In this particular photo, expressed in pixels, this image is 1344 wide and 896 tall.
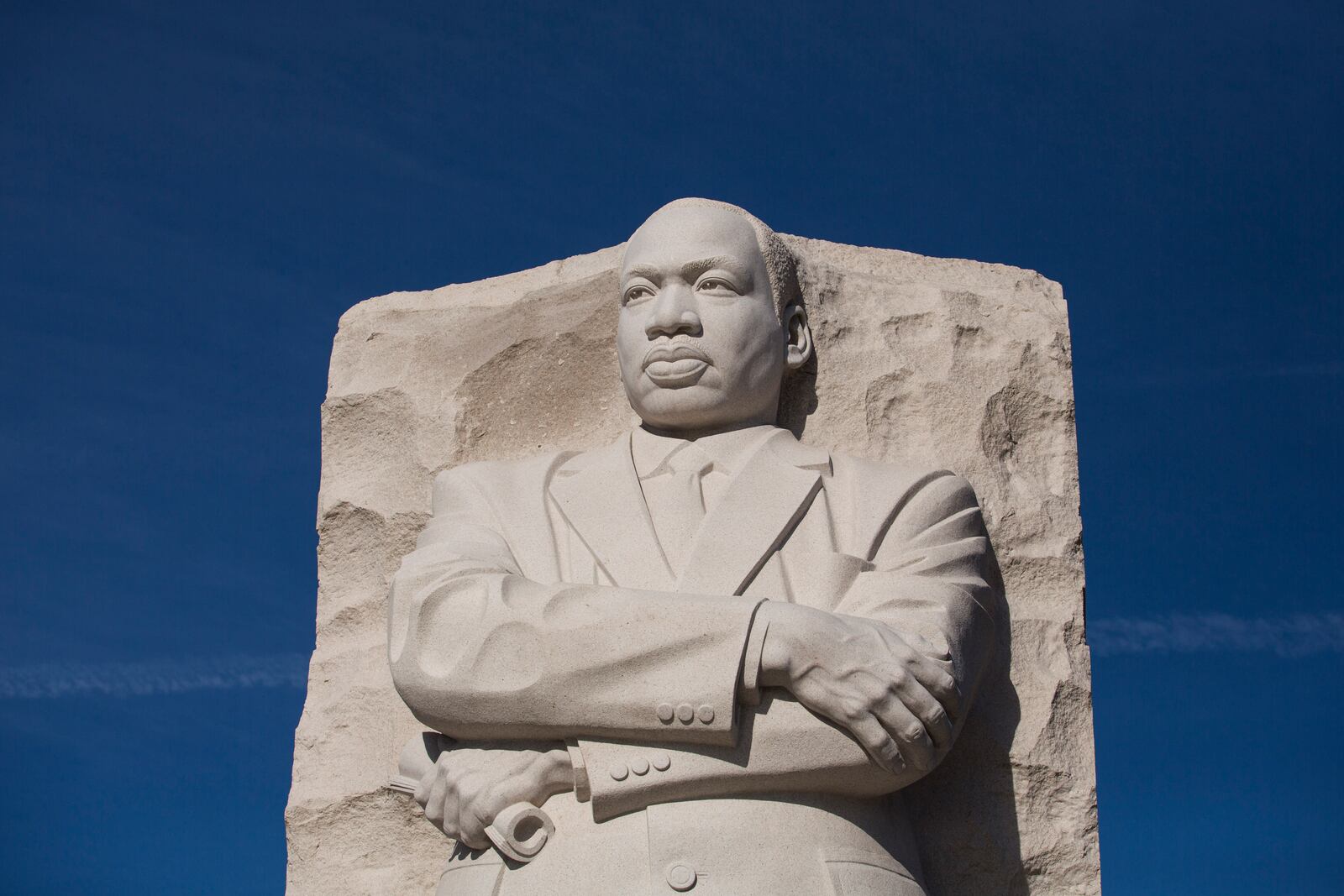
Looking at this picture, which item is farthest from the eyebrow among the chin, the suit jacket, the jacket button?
the jacket button

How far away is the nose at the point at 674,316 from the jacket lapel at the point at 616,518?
1.27 feet

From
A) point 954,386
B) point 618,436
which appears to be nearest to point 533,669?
point 618,436

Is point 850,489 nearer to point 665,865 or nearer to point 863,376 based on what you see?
point 863,376

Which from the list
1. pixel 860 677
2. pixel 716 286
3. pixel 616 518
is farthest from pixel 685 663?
pixel 716 286

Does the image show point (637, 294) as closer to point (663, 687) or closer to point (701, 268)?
point (701, 268)

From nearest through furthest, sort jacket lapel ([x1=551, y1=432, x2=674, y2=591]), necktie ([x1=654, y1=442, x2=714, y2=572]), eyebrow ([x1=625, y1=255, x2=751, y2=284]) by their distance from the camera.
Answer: jacket lapel ([x1=551, y1=432, x2=674, y2=591]) → necktie ([x1=654, y1=442, x2=714, y2=572]) → eyebrow ([x1=625, y1=255, x2=751, y2=284])

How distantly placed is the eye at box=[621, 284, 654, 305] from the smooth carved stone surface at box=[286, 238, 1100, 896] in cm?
66

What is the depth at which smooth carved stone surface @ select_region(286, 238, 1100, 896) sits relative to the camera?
554 cm

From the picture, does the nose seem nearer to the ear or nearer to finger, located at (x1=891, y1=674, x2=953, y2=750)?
the ear

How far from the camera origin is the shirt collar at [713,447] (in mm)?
5363

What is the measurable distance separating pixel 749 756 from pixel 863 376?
2.00 metres

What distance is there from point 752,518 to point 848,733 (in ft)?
2.56

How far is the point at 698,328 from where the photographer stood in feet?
17.8

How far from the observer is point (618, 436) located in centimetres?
612
